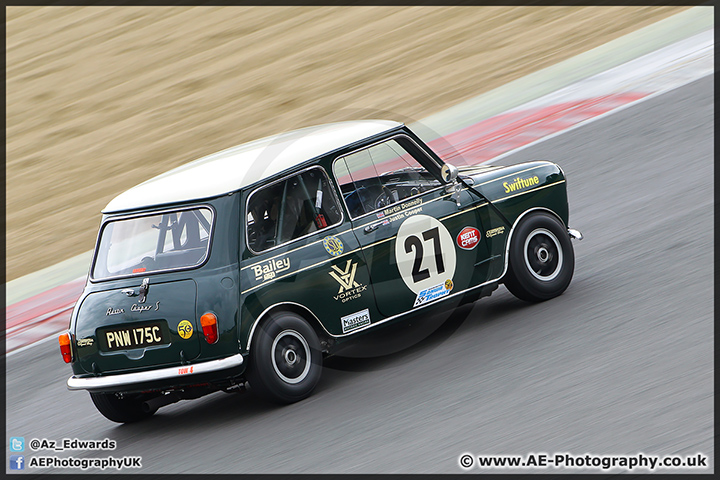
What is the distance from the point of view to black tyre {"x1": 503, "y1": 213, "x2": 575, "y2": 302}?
7.32m

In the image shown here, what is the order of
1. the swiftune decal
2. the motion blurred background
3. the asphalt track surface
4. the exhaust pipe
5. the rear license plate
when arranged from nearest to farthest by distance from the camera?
1. the asphalt track surface
2. the rear license plate
3. the exhaust pipe
4. the swiftune decal
5. the motion blurred background

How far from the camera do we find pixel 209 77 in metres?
16.7

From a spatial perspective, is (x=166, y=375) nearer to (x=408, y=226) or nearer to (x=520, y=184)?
(x=408, y=226)

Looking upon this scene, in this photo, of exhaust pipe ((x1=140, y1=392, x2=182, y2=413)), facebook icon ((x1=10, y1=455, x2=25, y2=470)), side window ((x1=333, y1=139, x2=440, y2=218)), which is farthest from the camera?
side window ((x1=333, y1=139, x2=440, y2=218))

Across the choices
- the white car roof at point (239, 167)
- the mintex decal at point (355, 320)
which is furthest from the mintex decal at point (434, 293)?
the white car roof at point (239, 167)

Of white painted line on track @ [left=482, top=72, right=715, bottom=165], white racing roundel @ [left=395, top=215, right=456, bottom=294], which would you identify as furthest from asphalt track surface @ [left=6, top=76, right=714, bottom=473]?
white painted line on track @ [left=482, top=72, right=715, bottom=165]

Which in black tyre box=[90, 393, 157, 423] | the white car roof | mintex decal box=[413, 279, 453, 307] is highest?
the white car roof

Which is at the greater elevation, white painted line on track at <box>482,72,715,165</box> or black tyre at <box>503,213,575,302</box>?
white painted line on track at <box>482,72,715,165</box>

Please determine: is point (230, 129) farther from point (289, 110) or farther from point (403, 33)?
point (403, 33)

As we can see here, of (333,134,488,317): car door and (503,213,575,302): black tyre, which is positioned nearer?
(333,134,488,317): car door

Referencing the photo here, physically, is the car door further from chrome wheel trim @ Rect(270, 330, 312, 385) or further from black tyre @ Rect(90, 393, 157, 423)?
black tyre @ Rect(90, 393, 157, 423)

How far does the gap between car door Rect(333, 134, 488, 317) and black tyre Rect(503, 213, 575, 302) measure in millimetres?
304

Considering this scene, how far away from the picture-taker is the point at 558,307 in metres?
7.32

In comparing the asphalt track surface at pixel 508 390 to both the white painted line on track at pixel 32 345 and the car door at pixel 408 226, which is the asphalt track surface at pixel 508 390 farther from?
the car door at pixel 408 226
